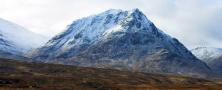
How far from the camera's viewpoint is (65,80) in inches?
6491

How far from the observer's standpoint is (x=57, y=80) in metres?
164

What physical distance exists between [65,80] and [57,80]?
298 cm

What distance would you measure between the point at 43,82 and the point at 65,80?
9397mm

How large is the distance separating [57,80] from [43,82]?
21.8ft

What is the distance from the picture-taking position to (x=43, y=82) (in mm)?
158500
